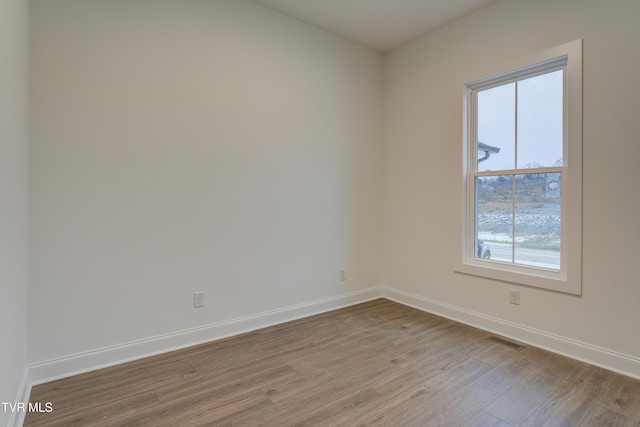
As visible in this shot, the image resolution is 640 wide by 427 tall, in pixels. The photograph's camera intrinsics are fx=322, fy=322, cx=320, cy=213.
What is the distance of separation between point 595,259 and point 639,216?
0.37 meters

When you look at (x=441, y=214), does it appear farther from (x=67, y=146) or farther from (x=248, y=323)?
(x=67, y=146)

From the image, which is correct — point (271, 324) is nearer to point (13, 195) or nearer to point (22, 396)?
point (22, 396)

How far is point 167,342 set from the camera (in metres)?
2.38

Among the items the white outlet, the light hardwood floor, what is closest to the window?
the light hardwood floor

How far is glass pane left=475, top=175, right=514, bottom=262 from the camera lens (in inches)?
108

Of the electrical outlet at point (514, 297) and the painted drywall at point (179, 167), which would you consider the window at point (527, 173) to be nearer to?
the electrical outlet at point (514, 297)

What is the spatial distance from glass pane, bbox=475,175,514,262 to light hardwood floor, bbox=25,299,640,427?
2.59 ft

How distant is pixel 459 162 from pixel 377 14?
1.54m

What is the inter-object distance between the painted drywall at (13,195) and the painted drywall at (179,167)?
0.53 feet

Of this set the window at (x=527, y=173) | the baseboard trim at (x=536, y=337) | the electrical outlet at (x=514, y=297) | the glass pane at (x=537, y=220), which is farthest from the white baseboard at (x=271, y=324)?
the glass pane at (x=537, y=220)

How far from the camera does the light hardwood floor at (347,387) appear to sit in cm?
165

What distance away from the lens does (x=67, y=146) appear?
6.63 feet

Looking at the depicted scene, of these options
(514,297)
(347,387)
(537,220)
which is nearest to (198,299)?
(347,387)

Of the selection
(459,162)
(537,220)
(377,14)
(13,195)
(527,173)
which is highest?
(377,14)
